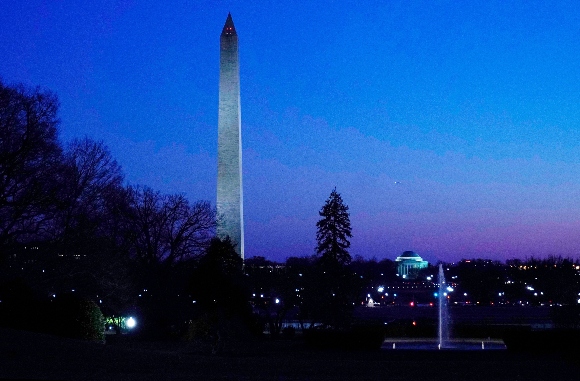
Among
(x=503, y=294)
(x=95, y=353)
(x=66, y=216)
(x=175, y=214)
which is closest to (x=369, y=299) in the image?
(x=503, y=294)

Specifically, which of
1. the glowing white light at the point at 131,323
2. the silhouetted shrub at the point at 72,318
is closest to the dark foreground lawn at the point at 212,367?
the silhouetted shrub at the point at 72,318

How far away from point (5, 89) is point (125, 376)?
17.2 metres

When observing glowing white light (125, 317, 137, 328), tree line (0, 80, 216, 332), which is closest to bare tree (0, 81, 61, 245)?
tree line (0, 80, 216, 332)

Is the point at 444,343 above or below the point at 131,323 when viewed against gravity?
below

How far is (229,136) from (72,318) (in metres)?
23.0

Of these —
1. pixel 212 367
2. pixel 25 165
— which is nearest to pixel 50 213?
pixel 25 165

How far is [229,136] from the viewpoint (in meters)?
51.2

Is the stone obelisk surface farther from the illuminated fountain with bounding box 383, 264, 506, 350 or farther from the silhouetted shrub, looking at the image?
the silhouetted shrub

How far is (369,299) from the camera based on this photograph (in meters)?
128

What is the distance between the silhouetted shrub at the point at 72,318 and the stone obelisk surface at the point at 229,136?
68.6 feet

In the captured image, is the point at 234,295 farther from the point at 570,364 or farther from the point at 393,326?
the point at 570,364

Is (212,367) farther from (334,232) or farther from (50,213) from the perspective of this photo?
(334,232)

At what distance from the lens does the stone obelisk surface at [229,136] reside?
5119 centimetres

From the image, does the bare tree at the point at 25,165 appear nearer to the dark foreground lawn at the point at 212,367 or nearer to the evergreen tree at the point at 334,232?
the dark foreground lawn at the point at 212,367
